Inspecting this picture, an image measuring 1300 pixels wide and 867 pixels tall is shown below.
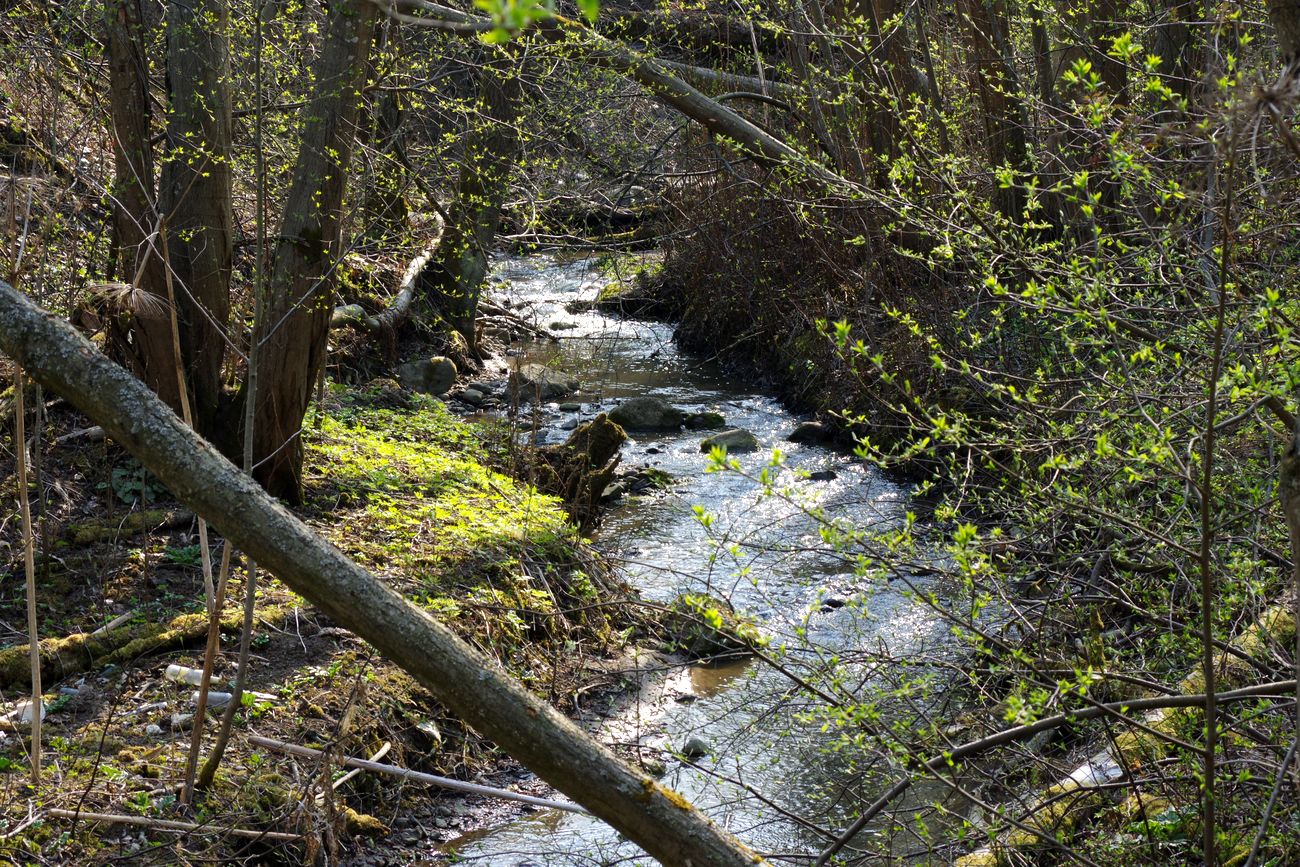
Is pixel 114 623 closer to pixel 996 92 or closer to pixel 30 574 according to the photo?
pixel 30 574

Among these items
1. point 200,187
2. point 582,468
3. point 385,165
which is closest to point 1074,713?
point 200,187

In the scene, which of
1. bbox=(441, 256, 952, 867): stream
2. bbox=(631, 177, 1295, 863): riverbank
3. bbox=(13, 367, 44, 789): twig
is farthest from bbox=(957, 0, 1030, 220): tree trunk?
bbox=(13, 367, 44, 789): twig

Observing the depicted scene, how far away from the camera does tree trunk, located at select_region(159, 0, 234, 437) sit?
6293 mm

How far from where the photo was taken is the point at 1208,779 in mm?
2352

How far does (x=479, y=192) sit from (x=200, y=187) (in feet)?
13.9

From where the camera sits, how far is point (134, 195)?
6340mm

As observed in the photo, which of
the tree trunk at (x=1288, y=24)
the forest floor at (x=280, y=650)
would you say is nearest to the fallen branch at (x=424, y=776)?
the forest floor at (x=280, y=650)

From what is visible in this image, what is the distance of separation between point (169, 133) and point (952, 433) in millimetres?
5144

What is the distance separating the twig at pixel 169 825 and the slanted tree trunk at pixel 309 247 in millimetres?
2412

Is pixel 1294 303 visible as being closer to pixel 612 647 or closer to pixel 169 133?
pixel 612 647

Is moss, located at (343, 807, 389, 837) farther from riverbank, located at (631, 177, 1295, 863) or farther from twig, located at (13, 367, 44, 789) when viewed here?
riverbank, located at (631, 177, 1295, 863)

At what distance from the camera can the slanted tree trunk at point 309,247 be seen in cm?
622

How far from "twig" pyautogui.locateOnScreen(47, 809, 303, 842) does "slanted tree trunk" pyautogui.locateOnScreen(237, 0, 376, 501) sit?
95.0 inches

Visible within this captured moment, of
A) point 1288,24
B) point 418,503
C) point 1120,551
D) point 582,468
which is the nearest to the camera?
point 1288,24
